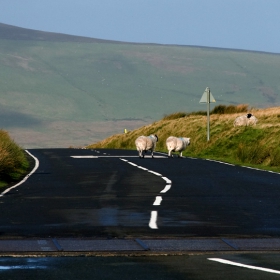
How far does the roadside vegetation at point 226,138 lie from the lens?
4303cm

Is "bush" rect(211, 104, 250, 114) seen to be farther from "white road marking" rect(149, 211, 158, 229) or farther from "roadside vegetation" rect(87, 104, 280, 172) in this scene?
"white road marking" rect(149, 211, 158, 229)

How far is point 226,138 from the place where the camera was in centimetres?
5469

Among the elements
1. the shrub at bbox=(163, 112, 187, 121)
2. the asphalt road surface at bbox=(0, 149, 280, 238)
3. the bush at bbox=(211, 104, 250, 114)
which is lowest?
the asphalt road surface at bbox=(0, 149, 280, 238)

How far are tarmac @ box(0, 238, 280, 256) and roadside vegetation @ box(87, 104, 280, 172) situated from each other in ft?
72.4

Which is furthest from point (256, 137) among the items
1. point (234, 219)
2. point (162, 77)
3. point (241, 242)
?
point (162, 77)

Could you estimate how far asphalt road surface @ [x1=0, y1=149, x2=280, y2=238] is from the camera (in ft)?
53.8

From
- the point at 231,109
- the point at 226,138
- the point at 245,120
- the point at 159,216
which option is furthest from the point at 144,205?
the point at 231,109

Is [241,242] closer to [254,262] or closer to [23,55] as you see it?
[254,262]

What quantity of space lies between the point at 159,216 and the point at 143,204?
2.56m

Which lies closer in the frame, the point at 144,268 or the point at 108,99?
the point at 144,268

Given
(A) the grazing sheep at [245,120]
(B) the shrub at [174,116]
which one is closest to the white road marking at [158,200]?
(A) the grazing sheep at [245,120]

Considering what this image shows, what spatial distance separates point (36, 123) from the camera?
6383 inches

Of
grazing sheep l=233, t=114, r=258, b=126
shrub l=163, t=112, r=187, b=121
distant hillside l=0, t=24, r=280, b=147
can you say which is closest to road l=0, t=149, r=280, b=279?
grazing sheep l=233, t=114, r=258, b=126

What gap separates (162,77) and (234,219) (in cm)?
17660
